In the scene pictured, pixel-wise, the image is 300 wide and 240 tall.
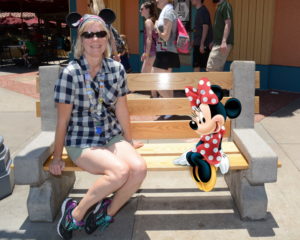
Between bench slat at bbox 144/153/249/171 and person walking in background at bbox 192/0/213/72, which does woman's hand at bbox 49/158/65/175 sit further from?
person walking in background at bbox 192/0/213/72

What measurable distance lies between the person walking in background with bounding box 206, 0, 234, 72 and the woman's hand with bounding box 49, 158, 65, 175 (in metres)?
4.13

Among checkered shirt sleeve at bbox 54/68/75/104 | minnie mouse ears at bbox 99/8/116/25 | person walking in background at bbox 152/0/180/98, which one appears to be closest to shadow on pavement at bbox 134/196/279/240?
checkered shirt sleeve at bbox 54/68/75/104

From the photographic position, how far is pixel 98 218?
2.88 metres

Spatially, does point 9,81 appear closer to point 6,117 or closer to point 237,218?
point 6,117

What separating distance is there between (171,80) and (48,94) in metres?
1.12

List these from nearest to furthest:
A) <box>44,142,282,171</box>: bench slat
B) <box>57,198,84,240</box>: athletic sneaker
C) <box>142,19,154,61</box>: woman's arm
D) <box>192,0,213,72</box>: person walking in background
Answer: <box>57,198,84,240</box>: athletic sneaker, <box>44,142,282,171</box>: bench slat, <box>142,19,154,61</box>: woman's arm, <box>192,0,213,72</box>: person walking in background

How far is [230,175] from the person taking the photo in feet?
12.1

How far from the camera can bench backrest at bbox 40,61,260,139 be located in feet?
11.4

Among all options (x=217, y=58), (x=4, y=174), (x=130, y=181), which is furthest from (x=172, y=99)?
(x=217, y=58)

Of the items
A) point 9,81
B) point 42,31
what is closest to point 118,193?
point 9,81

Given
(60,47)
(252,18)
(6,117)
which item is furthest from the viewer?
(60,47)

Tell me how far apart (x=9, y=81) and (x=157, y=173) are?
7638 millimetres

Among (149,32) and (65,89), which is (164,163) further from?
(149,32)

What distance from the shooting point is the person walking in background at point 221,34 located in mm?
6211
